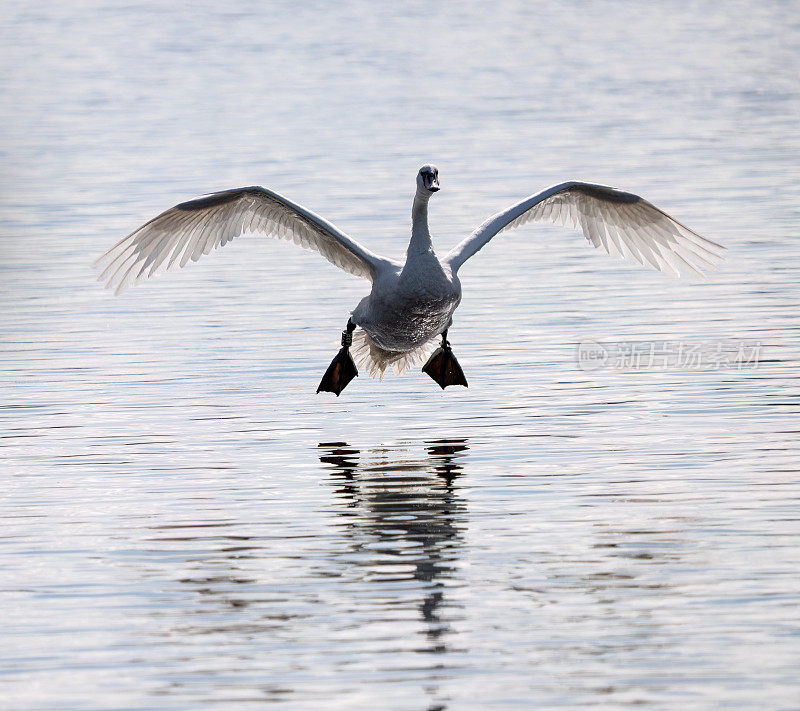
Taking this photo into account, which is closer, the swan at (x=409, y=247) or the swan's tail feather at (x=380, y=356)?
the swan at (x=409, y=247)

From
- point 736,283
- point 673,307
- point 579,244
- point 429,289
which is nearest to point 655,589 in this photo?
point 429,289

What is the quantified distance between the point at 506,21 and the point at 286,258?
39.2 m

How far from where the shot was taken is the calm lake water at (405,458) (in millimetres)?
8414

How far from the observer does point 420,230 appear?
13227mm

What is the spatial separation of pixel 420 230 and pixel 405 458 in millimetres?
1886

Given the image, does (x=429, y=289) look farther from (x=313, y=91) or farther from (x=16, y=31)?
(x=16, y=31)

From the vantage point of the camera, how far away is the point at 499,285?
1855 centimetres

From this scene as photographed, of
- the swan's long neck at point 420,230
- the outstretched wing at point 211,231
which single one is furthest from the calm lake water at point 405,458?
the swan's long neck at point 420,230

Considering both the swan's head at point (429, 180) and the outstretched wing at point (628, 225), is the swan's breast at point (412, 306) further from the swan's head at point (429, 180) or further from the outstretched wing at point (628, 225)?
the outstretched wing at point (628, 225)

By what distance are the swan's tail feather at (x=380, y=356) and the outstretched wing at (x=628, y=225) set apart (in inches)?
50.2

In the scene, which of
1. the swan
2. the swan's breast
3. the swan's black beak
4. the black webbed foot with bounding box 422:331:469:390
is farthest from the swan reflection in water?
the swan's black beak

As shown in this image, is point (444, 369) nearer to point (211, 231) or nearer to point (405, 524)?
point (211, 231)

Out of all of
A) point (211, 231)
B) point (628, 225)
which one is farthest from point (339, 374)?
point (628, 225)

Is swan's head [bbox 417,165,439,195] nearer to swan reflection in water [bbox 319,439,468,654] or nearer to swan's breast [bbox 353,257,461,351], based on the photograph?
swan's breast [bbox 353,257,461,351]
